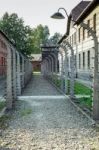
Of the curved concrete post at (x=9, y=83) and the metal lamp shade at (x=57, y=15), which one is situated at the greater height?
the metal lamp shade at (x=57, y=15)

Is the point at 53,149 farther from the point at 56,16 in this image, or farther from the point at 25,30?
the point at 25,30

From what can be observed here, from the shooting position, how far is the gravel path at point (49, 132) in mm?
6805

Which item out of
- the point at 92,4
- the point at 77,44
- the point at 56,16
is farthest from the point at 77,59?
the point at 56,16

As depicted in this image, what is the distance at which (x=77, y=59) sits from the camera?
129 feet

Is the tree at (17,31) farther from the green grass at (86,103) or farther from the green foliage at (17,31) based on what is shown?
the green grass at (86,103)

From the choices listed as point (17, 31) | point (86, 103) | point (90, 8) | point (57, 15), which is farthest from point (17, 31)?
point (86, 103)

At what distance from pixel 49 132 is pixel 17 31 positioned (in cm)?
6084

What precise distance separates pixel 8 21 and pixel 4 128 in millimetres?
61429

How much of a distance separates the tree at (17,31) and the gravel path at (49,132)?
55827 mm

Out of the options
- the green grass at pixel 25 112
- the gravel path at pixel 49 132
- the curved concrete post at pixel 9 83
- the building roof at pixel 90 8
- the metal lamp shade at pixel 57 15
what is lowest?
the gravel path at pixel 49 132

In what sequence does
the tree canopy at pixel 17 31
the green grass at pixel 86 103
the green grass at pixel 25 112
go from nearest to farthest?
the green grass at pixel 25 112 → the green grass at pixel 86 103 → the tree canopy at pixel 17 31

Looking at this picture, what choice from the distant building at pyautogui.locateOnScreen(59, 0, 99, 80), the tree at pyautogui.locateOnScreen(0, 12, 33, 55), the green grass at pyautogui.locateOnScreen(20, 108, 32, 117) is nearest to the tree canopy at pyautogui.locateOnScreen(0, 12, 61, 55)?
the tree at pyautogui.locateOnScreen(0, 12, 33, 55)

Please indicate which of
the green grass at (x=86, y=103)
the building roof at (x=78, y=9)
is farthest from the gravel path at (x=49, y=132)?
the building roof at (x=78, y=9)

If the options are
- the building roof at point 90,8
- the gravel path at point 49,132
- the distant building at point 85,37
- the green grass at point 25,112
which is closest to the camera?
the gravel path at point 49,132
